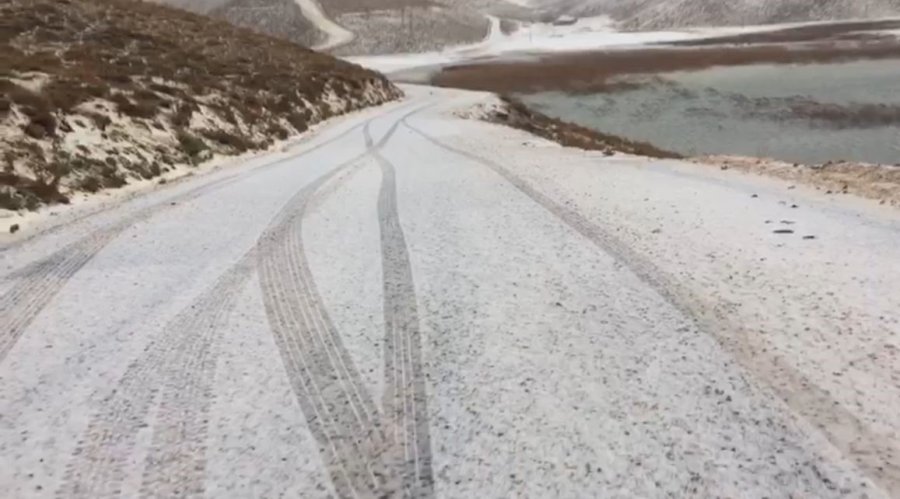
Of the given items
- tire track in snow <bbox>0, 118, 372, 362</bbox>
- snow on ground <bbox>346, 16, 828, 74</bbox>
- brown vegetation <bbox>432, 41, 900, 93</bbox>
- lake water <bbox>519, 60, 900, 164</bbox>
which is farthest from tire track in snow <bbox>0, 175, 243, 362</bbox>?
snow on ground <bbox>346, 16, 828, 74</bbox>

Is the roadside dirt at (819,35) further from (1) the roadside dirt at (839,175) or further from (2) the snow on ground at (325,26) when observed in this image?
(1) the roadside dirt at (839,175)

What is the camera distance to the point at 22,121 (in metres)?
14.5

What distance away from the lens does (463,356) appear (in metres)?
5.03

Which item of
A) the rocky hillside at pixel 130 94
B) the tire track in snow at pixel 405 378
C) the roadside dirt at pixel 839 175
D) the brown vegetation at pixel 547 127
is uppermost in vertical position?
the rocky hillside at pixel 130 94

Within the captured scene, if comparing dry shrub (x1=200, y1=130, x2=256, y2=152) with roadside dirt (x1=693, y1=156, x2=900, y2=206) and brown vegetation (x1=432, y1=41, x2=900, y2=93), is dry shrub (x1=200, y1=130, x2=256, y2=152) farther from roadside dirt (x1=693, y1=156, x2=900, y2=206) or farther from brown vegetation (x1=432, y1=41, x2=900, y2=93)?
brown vegetation (x1=432, y1=41, x2=900, y2=93)

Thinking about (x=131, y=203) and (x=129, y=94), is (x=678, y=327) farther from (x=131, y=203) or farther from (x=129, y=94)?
(x=129, y=94)

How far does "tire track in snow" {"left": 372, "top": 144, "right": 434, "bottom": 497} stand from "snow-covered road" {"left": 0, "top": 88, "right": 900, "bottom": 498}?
21 millimetres

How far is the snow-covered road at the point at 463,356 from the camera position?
3.68 m

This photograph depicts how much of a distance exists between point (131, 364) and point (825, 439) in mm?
4767

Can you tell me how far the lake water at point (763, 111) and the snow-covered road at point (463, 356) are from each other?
21.5 meters

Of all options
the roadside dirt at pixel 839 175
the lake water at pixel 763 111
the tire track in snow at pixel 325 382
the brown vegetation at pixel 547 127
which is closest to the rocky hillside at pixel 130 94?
the tire track in snow at pixel 325 382

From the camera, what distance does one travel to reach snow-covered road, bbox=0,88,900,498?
3.68m

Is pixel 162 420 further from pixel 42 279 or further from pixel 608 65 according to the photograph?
pixel 608 65

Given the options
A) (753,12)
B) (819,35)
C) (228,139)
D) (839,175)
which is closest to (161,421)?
(839,175)
